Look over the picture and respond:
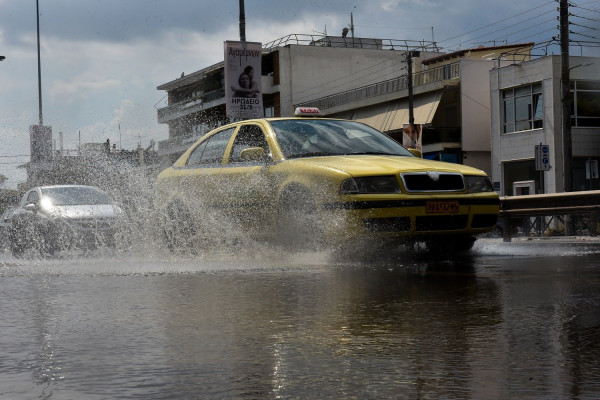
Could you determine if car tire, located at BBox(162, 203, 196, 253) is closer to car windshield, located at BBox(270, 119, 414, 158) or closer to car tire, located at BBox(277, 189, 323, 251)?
car windshield, located at BBox(270, 119, 414, 158)

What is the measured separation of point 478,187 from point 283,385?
22.0 feet

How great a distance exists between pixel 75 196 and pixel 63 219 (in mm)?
1181

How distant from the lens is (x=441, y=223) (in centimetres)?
961

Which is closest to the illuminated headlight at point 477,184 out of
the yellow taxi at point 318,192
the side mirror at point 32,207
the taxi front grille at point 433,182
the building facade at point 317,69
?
the yellow taxi at point 318,192

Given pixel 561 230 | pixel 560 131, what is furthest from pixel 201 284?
pixel 560 131

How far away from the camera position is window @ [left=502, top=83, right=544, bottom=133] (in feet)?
137

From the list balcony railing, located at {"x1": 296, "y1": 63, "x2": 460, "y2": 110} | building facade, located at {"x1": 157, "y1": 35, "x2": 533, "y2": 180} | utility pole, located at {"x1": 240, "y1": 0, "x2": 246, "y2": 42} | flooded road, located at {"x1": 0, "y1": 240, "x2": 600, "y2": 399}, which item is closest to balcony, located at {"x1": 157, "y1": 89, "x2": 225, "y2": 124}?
building facade, located at {"x1": 157, "y1": 35, "x2": 533, "y2": 180}

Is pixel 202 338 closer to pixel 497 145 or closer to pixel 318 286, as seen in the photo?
pixel 318 286

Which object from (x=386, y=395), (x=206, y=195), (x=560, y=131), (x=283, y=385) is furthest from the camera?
(x=560, y=131)

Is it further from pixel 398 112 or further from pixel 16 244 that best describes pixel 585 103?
pixel 16 244

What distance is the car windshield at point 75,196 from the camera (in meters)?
17.8

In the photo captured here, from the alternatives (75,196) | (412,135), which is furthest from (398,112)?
(75,196)

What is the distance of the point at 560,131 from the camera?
40.5 m

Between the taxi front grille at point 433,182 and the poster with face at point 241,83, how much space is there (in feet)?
50.5
